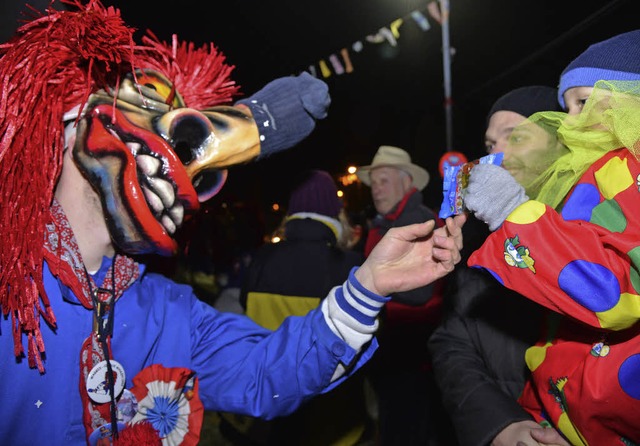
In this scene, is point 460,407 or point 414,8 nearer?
point 460,407

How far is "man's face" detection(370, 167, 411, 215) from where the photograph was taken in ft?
13.0

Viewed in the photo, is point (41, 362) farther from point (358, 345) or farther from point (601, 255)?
point (601, 255)

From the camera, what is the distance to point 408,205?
11.6 feet

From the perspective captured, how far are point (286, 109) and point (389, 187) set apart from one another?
262 centimetres

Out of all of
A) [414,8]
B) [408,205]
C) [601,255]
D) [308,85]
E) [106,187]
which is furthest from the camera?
[414,8]

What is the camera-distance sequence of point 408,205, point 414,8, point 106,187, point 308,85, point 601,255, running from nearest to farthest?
point 601,255 → point 106,187 → point 308,85 → point 408,205 → point 414,8

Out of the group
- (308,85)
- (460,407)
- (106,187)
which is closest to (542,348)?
(460,407)

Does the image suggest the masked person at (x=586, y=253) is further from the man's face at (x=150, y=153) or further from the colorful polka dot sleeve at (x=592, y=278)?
the man's face at (x=150, y=153)

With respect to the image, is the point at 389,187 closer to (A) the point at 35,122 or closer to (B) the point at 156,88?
(B) the point at 156,88

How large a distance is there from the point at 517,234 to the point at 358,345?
1.95ft

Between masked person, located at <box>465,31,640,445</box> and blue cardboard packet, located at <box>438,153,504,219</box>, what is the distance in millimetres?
69

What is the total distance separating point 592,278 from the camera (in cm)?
99

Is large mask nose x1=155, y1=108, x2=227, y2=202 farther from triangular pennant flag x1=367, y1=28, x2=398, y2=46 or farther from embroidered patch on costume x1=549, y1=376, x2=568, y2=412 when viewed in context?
triangular pennant flag x1=367, y1=28, x2=398, y2=46

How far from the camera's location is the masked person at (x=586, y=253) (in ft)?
3.27
